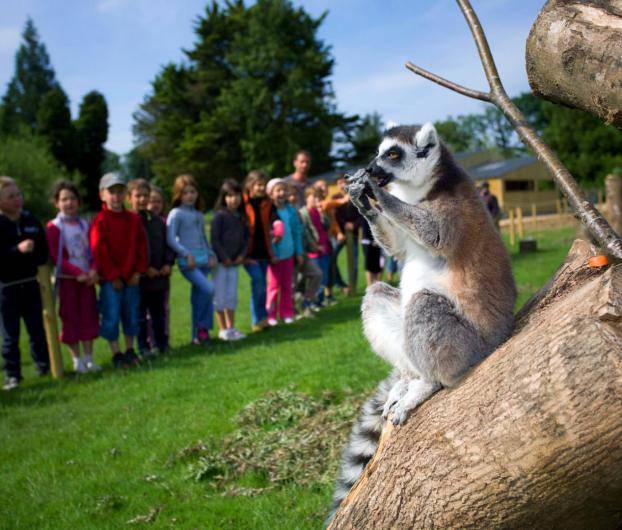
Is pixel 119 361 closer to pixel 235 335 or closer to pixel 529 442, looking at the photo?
pixel 235 335

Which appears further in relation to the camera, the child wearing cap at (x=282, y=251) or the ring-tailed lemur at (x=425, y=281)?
the child wearing cap at (x=282, y=251)

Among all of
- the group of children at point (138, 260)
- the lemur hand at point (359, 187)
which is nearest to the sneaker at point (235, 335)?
the group of children at point (138, 260)

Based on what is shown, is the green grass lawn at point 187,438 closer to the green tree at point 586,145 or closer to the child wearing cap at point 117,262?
the child wearing cap at point 117,262

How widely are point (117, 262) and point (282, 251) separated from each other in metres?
2.42

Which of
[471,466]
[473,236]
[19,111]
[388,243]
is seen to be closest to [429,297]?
[473,236]

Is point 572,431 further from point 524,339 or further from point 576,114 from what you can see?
point 576,114

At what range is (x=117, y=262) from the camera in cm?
616

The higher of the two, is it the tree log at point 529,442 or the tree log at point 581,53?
the tree log at point 581,53

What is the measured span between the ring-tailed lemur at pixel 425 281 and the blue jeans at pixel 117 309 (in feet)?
13.3

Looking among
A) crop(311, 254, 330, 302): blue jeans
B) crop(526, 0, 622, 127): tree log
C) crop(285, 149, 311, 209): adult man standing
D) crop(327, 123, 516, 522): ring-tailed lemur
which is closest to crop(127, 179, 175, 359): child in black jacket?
crop(285, 149, 311, 209): adult man standing

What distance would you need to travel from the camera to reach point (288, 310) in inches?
320

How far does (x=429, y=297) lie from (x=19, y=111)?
162 feet

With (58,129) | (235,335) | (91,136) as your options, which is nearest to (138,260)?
(235,335)

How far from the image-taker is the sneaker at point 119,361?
6.13m
